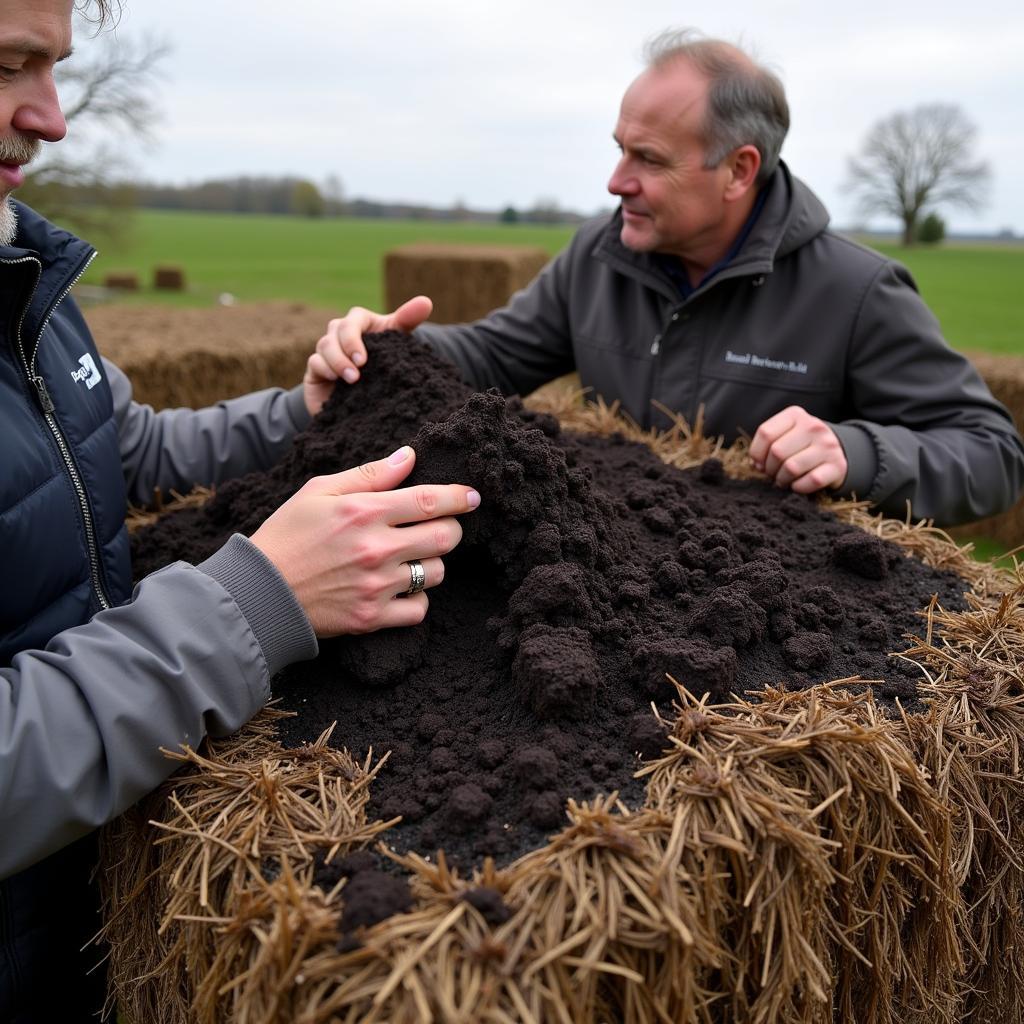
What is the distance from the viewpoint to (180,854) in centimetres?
125

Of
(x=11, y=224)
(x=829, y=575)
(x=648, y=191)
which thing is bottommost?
(x=829, y=575)

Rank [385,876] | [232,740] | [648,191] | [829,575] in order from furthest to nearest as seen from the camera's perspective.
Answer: [648,191], [829,575], [232,740], [385,876]

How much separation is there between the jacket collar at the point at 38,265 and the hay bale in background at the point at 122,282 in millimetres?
26411

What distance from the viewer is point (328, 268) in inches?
1286

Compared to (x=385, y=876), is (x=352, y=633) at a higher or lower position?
higher

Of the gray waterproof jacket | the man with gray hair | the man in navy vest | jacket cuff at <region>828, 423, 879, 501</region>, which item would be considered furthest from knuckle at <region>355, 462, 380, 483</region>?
the gray waterproof jacket

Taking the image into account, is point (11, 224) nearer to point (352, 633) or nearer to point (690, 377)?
point (352, 633)

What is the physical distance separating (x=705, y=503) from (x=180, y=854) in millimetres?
1402

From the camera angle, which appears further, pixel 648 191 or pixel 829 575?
pixel 648 191

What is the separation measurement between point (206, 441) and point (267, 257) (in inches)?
1509

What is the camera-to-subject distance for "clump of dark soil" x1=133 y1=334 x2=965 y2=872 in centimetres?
126

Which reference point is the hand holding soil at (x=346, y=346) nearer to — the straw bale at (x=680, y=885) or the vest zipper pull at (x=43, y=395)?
the vest zipper pull at (x=43, y=395)

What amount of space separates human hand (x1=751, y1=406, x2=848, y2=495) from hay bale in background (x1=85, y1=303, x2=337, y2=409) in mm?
6556

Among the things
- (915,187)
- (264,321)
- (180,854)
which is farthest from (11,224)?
(915,187)
